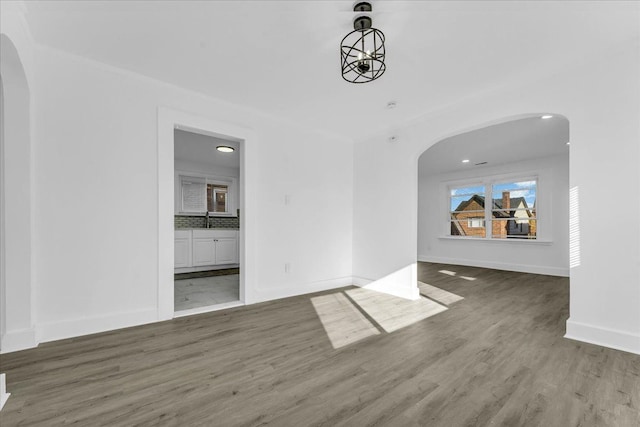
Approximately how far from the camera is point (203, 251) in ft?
19.9

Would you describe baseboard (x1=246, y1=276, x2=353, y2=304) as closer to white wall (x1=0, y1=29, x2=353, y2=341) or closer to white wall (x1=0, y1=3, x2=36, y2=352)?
white wall (x1=0, y1=29, x2=353, y2=341)

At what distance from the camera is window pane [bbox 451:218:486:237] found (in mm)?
7066

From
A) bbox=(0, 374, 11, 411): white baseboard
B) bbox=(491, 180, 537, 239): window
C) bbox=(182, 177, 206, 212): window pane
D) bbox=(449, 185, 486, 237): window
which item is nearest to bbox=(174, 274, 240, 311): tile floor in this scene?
bbox=(0, 374, 11, 411): white baseboard

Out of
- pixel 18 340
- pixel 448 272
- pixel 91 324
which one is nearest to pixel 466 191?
pixel 448 272

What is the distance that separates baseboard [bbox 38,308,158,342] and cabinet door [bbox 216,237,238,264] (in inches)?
140

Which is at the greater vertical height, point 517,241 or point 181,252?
point 517,241

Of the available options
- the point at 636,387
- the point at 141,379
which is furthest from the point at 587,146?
the point at 141,379

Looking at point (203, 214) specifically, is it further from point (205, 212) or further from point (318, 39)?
point (318, 39)

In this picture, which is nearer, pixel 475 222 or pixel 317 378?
pixel 317 378

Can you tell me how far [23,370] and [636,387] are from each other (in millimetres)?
3939

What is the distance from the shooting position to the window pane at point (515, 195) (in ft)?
20.3

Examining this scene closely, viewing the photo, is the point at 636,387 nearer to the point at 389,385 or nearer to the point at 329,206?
the point at 389,385

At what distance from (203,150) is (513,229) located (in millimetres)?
6967

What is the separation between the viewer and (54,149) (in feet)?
7.76
